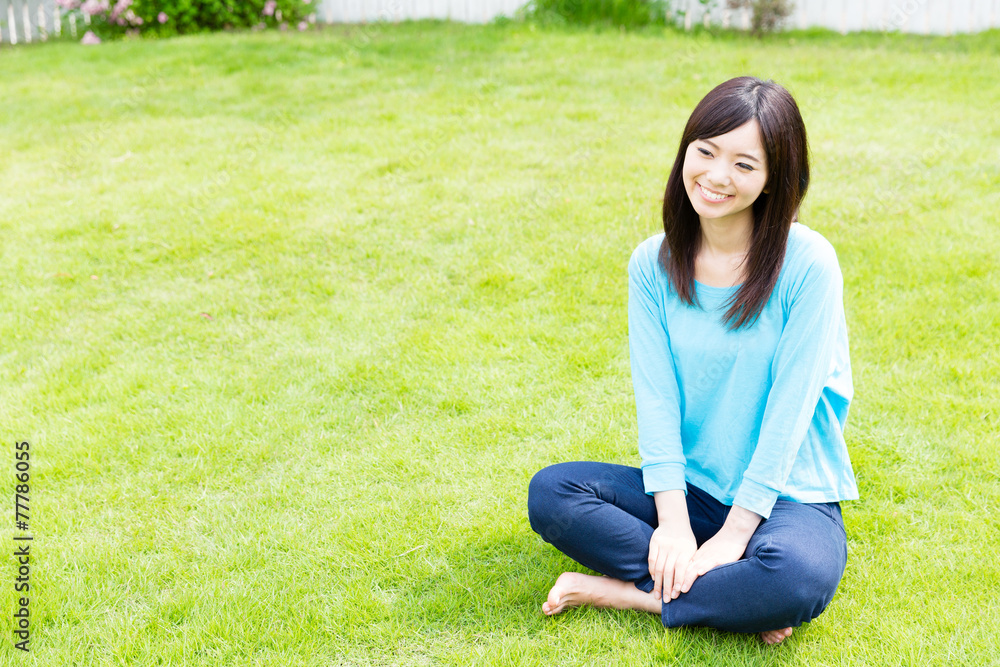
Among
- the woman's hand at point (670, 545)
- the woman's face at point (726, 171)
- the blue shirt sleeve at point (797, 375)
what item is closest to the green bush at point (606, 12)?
the woman's face at point (726, 171)

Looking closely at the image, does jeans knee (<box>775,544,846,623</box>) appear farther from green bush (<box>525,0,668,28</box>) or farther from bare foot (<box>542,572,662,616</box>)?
green bush (<box>525,0,668,28</box>)

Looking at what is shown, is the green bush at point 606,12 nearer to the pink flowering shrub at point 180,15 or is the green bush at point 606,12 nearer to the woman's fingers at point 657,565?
the pink flowering shrub at point 180,15

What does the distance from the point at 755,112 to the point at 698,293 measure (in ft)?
1.62

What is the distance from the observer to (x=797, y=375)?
2.16 m

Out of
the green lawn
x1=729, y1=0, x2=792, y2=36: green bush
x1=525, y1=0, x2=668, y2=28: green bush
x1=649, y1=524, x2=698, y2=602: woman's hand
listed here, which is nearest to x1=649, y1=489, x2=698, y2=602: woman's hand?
x1=649, y1=524, x2=698, y2=602: woman's hand

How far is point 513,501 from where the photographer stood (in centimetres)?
288

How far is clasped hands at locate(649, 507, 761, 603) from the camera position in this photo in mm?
2182

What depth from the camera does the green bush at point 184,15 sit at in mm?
9398

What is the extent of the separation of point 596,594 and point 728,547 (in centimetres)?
38

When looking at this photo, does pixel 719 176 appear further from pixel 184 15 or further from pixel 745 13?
pixel 184 15

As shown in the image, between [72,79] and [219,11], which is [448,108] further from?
[219,11]

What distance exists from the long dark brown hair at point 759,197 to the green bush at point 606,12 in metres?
6.97

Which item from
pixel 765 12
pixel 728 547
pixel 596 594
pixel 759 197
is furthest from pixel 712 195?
pixel 765 12

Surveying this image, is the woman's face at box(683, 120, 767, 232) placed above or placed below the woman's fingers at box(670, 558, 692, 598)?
above
